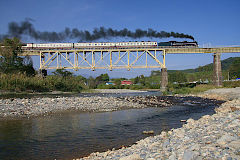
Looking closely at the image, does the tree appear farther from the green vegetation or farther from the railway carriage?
the railway carriage

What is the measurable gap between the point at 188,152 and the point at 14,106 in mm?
14071

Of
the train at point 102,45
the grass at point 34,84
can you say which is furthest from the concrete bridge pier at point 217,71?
the grass at point 34,84

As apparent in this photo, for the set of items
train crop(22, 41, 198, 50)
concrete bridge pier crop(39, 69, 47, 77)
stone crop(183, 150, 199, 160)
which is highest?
train crop(22, 41, 198, 50)

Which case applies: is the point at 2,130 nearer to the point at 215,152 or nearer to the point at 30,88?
the point at 215,152

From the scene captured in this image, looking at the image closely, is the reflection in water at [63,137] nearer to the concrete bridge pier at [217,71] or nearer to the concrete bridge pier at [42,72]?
the concrete bridge pier at [42,72]

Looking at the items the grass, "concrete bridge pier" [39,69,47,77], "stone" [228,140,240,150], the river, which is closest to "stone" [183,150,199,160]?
"stone" [228,140,240,150]

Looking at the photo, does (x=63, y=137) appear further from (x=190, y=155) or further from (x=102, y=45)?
(x=102, y=45)

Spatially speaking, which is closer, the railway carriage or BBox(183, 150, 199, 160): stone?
BBox(183, 150, 199, 160): stone

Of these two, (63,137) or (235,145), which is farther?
(63,137)

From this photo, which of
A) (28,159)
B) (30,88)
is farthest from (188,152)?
(30,88)

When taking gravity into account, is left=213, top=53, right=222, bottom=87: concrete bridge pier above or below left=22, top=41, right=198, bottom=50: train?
below

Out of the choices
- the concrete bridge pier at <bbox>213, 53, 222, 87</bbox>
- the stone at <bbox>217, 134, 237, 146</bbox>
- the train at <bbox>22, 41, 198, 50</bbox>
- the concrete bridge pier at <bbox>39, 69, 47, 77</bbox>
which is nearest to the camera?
the stone at <bbox>217, 134, 237, 146</bbox>

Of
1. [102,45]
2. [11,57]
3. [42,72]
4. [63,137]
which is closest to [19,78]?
[11,57]

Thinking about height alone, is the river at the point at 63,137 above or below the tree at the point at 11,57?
below
